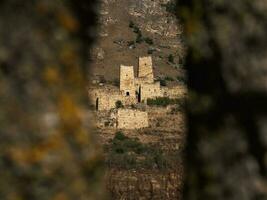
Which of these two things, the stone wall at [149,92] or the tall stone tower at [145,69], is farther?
the tall stone tower at [145,69]

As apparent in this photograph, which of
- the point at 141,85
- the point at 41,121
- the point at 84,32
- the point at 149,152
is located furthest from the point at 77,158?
the point at 141,85

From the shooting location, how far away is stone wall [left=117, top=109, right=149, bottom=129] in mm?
47478

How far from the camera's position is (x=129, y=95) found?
5372cm

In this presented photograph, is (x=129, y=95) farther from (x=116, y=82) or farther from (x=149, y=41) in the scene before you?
(x=149, y=41)

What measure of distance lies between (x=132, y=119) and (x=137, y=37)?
87.1 ft

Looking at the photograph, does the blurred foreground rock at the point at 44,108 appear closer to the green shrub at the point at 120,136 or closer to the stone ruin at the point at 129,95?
the green shrub at the point at 120,136

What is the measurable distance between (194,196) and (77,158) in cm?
31

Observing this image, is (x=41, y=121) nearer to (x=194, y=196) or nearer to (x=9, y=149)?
(x=9, y=149)

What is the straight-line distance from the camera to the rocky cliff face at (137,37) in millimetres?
68062

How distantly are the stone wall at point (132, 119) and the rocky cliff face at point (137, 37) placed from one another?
15152mm

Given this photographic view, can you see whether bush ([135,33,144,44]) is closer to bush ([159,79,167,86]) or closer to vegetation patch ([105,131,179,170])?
bush ([159,79,167,86])

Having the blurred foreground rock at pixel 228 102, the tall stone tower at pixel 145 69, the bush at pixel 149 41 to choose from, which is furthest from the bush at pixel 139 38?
the blurred foreground rock at pixel 228 102

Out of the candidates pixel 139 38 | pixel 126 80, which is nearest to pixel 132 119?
pixel 126 80

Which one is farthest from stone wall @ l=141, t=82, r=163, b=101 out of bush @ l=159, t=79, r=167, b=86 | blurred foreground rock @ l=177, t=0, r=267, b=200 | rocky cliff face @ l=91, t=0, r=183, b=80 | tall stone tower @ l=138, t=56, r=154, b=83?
blurred foreground rock @ l=177, t=0, r=267, b=200
